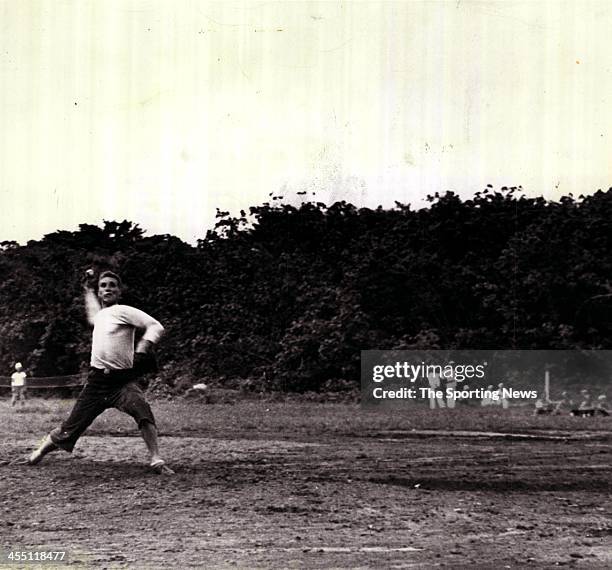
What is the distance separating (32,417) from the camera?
9.72 metres

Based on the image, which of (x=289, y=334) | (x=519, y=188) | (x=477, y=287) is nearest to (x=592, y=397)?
(x=477, y=287)

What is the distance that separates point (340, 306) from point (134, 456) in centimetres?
363

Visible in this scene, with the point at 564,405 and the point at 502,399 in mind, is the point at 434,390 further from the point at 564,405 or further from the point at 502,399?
the point at 564,405

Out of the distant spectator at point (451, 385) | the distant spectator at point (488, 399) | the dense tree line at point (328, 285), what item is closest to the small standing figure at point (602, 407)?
the dense tree line at point (328, 285)

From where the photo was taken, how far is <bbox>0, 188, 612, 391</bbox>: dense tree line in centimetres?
951

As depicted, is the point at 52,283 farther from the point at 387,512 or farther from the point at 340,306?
the point at 387,512

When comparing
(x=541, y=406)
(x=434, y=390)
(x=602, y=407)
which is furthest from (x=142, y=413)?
(x=602, y=407)

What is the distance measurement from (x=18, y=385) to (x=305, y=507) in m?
4.91

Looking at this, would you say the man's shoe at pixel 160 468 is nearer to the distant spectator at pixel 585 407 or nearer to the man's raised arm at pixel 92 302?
the man's raised arm at pixel 92 302

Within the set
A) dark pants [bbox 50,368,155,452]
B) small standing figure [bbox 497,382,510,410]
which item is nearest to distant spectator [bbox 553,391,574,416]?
small standing figure [bbox 497,382,510,410]

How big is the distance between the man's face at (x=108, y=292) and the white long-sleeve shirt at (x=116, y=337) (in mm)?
157

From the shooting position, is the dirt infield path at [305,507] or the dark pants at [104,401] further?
the dark pants at [104,401]

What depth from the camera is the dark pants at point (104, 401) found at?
6.70m

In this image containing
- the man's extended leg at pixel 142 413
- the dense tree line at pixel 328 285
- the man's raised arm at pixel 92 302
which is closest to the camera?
the man's extended leg at pixel 142 413
